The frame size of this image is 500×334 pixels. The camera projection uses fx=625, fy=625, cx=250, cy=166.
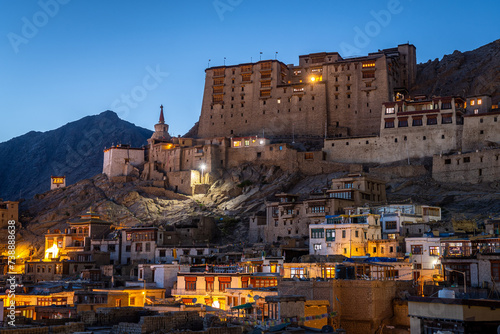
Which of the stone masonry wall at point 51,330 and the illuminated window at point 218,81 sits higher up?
the illuminated window at point 218,81

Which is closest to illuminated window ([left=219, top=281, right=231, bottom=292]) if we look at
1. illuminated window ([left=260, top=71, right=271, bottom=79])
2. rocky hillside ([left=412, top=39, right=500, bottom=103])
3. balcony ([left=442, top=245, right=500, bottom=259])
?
balcony ([left=442, top=245, right=500, bottom=259])

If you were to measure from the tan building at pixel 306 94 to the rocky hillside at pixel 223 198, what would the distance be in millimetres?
13166

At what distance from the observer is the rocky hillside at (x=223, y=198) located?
68312mm

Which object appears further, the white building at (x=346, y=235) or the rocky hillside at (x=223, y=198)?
the rocky hillside at (x=223, y=198)

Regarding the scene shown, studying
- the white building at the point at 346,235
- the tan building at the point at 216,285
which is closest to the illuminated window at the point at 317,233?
the white building at the point at 346,235

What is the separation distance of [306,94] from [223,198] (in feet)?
78.9

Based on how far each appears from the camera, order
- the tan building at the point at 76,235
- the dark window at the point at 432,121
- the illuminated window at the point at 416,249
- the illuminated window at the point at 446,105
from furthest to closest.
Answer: the dark window at the point at 432,121 < the illuminated window at the point at 446,105 < the tan building at the point at 76,235 < the illuminated window at the point at 416,249

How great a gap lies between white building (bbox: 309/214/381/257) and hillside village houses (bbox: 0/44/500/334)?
0.12m

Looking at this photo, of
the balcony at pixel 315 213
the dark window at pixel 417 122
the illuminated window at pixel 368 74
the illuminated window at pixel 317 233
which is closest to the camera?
the illuminated window at pixel 317 233

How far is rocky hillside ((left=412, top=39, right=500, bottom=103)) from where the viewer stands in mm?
92438

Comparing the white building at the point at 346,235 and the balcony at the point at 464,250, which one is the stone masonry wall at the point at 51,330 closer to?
the balcony at the point at 464,250

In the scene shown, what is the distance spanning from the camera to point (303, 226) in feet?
212

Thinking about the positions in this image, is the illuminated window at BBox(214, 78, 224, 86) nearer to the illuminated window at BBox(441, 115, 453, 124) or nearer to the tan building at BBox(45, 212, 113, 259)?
the tan building at BBox(45, 212, 113, 259)

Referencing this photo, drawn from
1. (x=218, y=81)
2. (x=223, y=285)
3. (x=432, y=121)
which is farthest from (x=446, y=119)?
(x=223, y=285)
